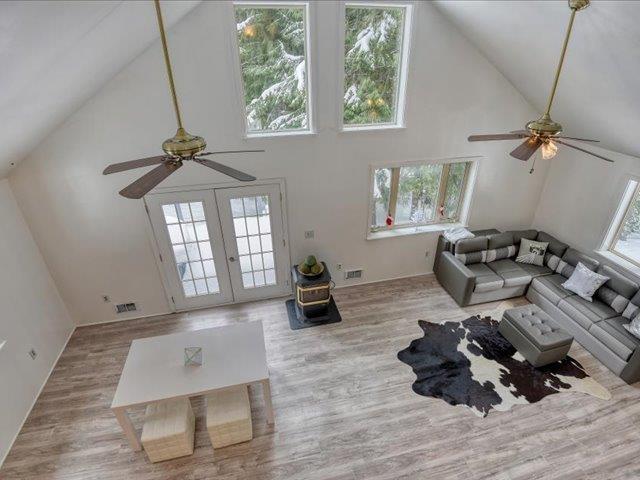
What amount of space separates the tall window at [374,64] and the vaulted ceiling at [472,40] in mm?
593

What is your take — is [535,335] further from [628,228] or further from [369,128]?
[369,128]

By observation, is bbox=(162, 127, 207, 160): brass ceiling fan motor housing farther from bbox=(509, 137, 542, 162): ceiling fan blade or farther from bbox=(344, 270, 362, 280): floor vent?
bbox=(344, 270, 362, 280): floor vent

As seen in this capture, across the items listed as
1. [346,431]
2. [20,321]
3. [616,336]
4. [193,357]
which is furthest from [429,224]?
[20,321]

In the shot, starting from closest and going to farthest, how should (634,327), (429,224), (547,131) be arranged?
(547,131) < (634,327) < (429,224)

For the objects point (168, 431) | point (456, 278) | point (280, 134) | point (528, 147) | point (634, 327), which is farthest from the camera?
point (456, 278)

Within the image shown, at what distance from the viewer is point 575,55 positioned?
3.15 meters

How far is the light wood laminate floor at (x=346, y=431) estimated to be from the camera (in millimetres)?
3201

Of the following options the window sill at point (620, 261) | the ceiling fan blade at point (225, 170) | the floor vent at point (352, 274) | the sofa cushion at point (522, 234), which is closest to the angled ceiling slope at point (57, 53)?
Result: the ceiling fan blade at point (225, 170)

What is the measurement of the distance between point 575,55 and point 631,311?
316 centimetres

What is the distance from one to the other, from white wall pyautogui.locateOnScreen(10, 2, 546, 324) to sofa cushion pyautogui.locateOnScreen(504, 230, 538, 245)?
1.85ft

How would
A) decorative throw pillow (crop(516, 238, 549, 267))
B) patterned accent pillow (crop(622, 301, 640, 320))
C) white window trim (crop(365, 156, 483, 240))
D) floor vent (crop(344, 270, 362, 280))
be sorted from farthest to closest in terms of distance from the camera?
1. floor vent (crop(344, 270, 362, 280))
2. decorative throw pillow (crop(516, 238, 549, 267))
3. white window trim (crop(365, 156, 483, 240))
4. patterned accent pillow (crop(622, 301, 640, 320))

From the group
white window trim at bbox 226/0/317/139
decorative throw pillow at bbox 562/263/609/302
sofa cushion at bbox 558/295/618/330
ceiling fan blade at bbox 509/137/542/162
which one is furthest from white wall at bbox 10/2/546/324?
ceiling fan blade at bbox 509/137/542/162

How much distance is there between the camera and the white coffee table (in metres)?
3.11

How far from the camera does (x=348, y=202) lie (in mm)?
4969
